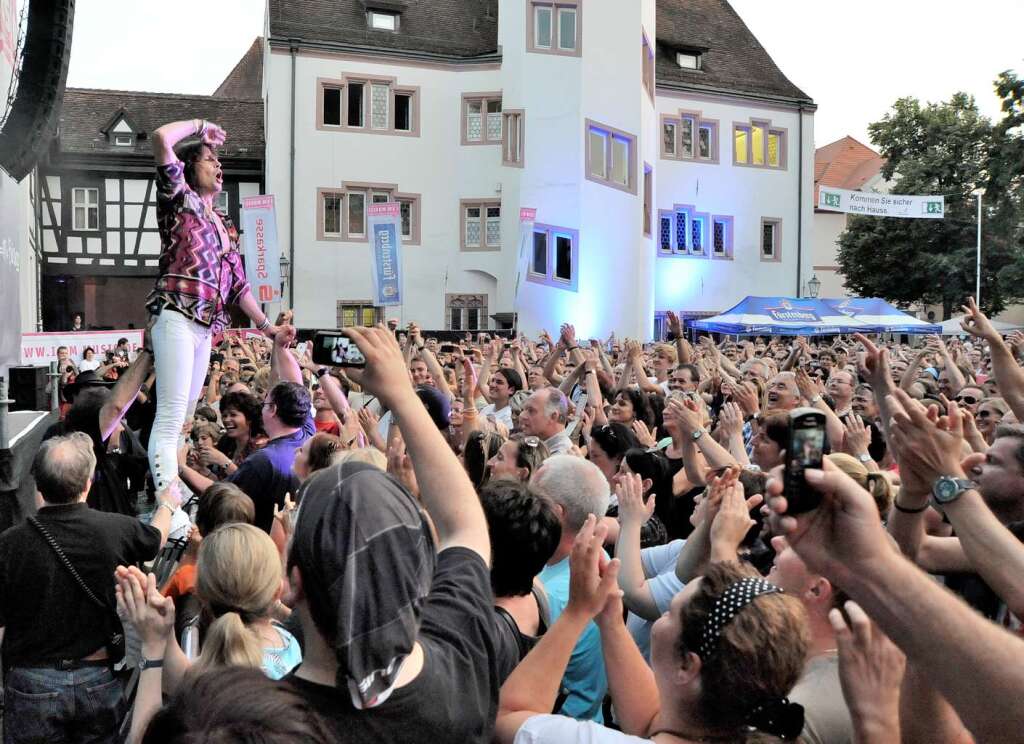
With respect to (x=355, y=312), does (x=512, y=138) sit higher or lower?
higher

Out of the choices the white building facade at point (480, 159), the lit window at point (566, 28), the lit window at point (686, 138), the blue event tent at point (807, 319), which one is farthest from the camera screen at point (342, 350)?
the lit window at point (686, 138)

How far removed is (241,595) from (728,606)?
150 centimetres

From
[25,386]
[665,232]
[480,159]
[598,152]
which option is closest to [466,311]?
[480,159]

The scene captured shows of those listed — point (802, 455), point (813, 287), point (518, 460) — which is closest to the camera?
point (802, 455)

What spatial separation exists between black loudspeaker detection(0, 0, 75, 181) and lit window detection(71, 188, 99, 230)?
2588cm

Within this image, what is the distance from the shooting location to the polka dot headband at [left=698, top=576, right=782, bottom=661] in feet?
7.39

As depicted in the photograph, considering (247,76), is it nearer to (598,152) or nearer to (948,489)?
(598,152)

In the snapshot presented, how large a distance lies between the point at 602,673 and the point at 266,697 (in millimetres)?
1967

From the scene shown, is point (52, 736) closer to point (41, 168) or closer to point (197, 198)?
point (197, 198)

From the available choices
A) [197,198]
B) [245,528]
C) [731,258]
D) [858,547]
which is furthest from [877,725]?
[731,258]

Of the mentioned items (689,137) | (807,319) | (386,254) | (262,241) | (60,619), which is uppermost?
(689,137)

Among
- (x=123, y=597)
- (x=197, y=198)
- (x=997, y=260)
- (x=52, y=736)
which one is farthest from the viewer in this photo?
(x=997, y=260)

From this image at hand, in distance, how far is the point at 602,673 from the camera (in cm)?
339

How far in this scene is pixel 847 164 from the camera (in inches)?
2640
